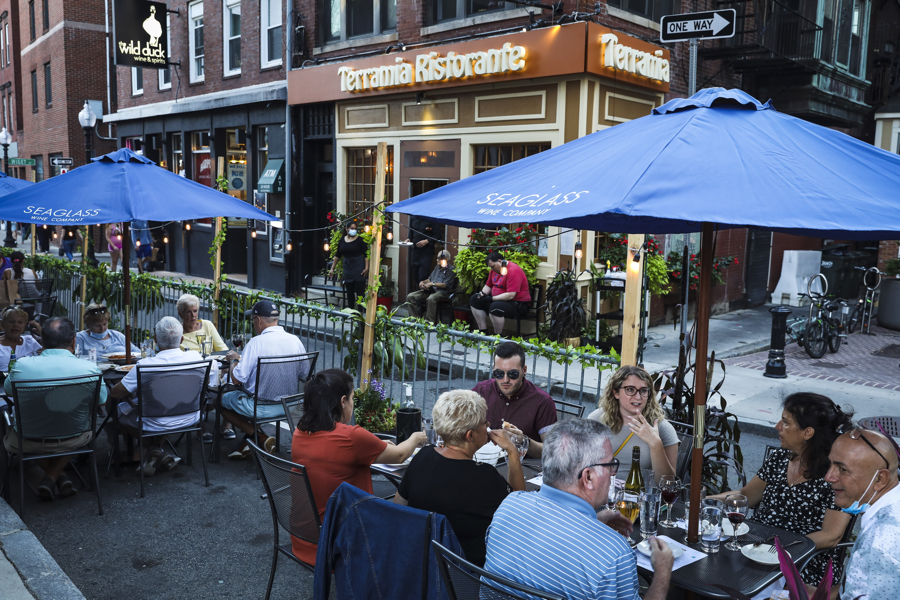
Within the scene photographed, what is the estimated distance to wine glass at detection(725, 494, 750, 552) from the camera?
3.28 m

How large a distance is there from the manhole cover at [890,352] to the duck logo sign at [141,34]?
17.8m

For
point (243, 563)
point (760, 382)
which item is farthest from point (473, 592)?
point (760, 382)

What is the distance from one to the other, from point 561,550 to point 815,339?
10631mm

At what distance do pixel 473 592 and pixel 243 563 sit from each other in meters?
2.48

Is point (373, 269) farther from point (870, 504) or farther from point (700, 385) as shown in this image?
point (870, 504)

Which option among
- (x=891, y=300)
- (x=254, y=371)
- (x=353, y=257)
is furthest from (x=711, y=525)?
(x=891, y=300)

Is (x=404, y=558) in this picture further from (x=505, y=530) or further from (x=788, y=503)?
(x=788, y=503)

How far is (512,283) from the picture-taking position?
11.5 meters

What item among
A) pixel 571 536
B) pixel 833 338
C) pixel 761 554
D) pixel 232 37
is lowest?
pixel 833 338

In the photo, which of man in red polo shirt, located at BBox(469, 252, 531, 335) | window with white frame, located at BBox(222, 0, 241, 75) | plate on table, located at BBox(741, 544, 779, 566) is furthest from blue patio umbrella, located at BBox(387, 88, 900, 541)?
window with white frame, located at BBox(222, 0, 241, 75)

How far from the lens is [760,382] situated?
32.2 feet

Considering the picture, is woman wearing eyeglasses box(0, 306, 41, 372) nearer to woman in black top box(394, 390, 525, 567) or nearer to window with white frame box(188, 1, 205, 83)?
woman in black top box(394, 390, 525, 567)

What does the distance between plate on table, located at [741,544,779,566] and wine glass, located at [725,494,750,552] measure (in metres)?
0.05

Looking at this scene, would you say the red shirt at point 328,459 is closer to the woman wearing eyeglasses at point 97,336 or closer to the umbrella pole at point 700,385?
the umbrella pole at point 700,385
